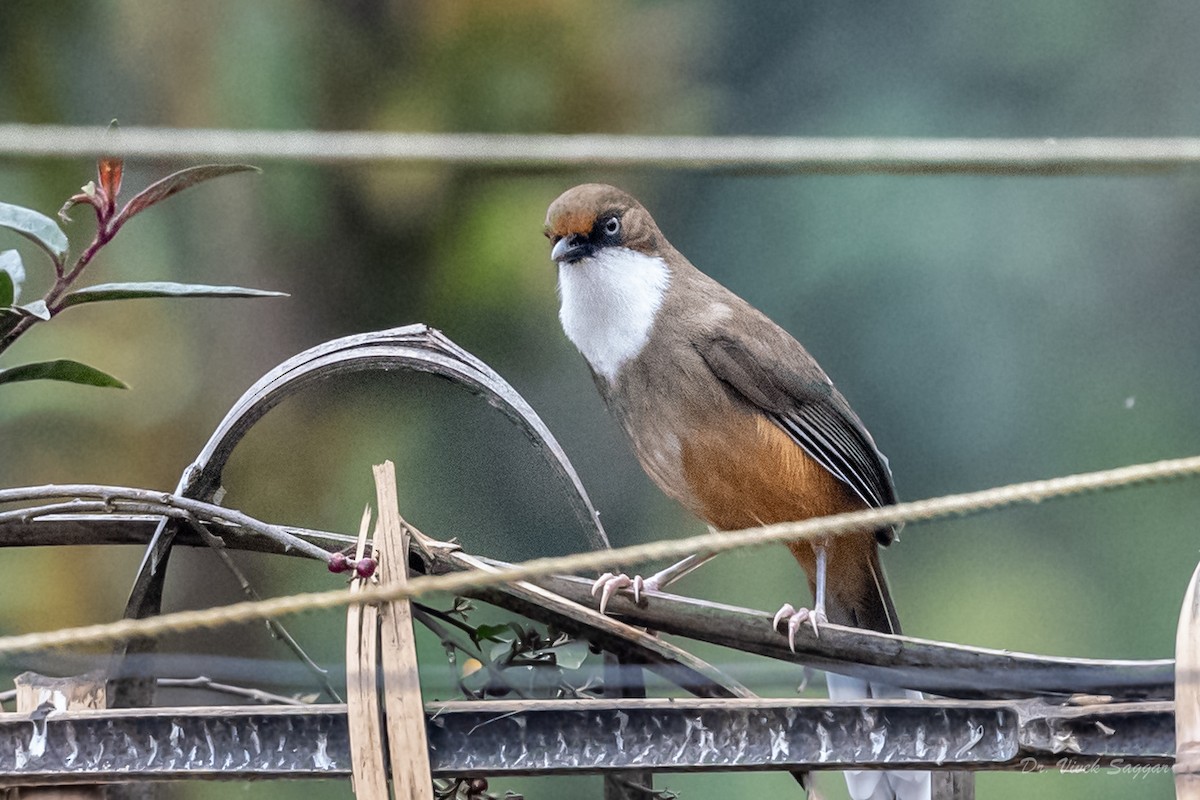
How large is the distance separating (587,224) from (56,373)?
2.33ft

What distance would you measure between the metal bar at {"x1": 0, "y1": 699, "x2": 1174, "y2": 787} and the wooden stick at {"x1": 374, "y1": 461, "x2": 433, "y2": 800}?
0.04 metres

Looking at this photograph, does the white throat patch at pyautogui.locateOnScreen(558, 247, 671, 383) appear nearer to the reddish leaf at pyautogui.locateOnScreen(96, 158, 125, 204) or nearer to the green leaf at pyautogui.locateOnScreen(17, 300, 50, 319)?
the reddish leaf at pyautogui.locateOnScreen(96, 158, 125, 204)

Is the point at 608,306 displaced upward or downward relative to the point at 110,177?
Result: upward

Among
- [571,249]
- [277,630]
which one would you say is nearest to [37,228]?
[277,630]

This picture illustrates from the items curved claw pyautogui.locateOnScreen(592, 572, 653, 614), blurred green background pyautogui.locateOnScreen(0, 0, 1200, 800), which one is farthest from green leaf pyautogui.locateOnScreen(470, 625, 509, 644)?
blurred green background pyautogui.locateOnScreen(0, 0, 1200, 800)

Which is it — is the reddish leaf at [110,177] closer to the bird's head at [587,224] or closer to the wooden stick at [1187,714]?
the bird's head at [587,224]

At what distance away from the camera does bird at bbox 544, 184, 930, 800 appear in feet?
5.60

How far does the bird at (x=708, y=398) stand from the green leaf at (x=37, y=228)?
639 millimetres

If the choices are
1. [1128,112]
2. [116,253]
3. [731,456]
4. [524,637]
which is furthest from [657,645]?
[1128,112]

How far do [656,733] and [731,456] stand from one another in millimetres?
758

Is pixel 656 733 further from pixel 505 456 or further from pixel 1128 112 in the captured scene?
pixel 1128 112

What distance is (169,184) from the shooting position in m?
1.24

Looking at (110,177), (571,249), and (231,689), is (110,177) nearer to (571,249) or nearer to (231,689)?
(231,689)

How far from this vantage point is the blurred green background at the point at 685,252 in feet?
7.72
